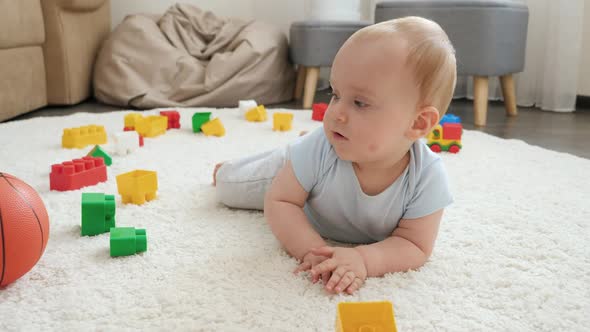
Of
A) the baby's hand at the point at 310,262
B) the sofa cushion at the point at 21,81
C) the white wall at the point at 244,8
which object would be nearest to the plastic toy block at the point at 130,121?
the sofa cushion at the point at 21,81

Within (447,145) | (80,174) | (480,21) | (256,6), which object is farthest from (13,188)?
(256,6)

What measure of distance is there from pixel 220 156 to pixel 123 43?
58.2 inches

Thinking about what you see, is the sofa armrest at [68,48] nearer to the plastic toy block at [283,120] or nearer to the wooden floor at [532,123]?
the wooden floor at [532,123]

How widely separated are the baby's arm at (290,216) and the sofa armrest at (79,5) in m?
1.91

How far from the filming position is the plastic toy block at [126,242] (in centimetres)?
92

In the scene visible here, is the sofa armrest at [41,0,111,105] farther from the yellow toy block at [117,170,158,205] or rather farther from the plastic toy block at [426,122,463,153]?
the plastic toy block at [426,122,463,153]

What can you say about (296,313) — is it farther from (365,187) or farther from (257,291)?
(365,187)

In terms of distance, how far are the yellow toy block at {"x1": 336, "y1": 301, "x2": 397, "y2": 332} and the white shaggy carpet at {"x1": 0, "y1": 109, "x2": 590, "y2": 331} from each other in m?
0.09

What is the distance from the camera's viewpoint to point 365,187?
932 mm

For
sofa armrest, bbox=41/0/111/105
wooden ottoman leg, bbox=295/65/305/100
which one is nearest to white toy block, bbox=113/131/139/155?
sofa armrest, bbox=41/0/111/105

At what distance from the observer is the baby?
81 centimetres

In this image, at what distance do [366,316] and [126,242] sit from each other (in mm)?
449

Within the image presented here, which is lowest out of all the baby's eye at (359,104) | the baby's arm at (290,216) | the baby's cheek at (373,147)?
the baby's arm at (290,216)

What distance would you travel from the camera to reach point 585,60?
9.23 feet
